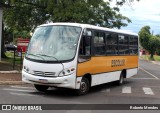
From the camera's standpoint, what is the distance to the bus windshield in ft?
46.4

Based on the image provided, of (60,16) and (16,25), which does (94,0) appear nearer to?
(60,16)

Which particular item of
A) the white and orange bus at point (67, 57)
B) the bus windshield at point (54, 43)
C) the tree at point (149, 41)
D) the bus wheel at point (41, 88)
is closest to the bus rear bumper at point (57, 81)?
the white and orange bus at point (67, 57)

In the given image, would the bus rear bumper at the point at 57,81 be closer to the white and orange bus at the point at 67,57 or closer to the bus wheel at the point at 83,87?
the white and orange bus at the point at 67,57

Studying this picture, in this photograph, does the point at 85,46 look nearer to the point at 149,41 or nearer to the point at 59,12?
the point at 59,12

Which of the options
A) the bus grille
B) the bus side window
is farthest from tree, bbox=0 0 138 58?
the bus grille

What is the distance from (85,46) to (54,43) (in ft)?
3.98

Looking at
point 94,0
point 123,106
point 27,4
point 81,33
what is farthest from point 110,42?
point 27,4

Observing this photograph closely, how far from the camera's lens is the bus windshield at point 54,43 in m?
14.2

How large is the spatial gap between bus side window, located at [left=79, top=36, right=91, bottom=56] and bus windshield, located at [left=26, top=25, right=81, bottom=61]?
0.99 ft

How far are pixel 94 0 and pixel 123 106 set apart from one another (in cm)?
1346

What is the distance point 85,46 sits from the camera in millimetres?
14945

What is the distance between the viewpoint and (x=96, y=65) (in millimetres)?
15961

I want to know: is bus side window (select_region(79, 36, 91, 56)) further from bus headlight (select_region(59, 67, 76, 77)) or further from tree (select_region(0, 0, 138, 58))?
tree (select_region(0, 0, 138, 58))

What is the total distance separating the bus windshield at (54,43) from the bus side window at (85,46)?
0.99ft
